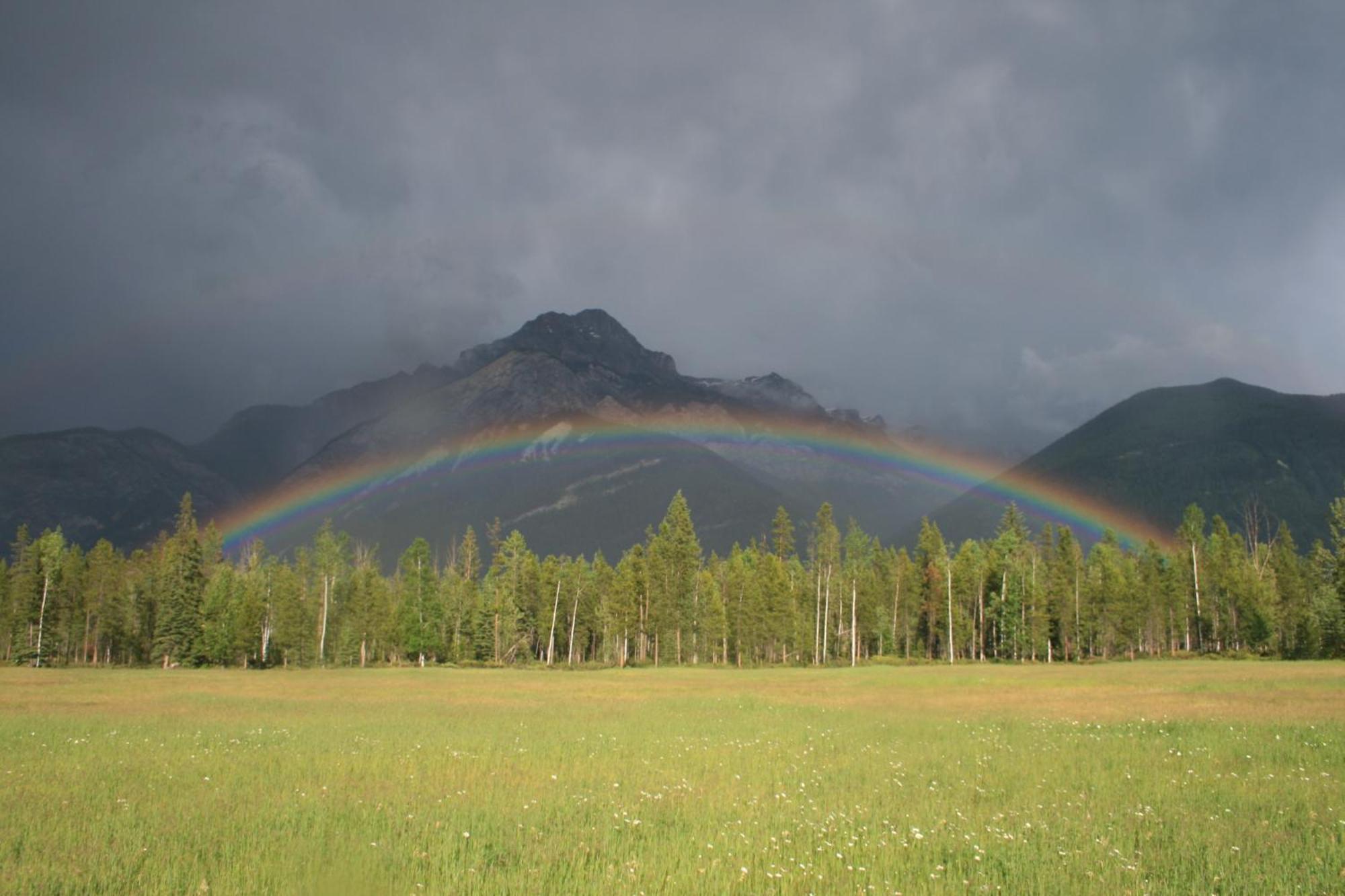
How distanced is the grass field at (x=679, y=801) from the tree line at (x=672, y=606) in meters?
A: 59.6

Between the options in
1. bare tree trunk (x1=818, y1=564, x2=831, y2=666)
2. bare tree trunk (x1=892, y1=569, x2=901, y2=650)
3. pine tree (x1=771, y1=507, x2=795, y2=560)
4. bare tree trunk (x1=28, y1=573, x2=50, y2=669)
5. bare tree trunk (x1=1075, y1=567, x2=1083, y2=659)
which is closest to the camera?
bare tree trunk (x1=28, y1=573, x2=50, y2=669)

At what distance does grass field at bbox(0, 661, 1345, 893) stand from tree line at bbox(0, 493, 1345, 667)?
59.6m

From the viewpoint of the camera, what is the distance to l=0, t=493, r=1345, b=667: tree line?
85438mm

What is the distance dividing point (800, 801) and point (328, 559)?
98141 millimetres

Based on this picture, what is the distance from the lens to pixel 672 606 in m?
93.1

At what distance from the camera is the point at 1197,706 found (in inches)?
1232

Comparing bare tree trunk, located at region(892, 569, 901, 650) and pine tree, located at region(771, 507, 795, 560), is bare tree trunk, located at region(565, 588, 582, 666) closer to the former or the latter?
pine tree, located at region(771, 507, 795, 560)

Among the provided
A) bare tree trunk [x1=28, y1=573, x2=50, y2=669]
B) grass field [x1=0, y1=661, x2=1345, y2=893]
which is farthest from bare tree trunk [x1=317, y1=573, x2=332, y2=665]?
grass field [x1=0, y1=661, x2=1345, y2=893]

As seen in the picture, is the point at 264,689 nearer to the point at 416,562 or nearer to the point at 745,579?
the point at 416,562

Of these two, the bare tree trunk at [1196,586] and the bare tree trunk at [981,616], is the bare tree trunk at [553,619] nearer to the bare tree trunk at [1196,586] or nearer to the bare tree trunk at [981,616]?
the bare tree trunk at [981,616]

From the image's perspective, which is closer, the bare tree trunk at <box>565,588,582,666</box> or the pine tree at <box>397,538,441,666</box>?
the pine tree at <box>397,538,441,666</box>

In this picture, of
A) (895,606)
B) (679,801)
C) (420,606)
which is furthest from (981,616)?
(679,801)

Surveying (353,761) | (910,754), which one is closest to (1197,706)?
(910,754)

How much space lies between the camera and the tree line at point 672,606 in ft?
280
